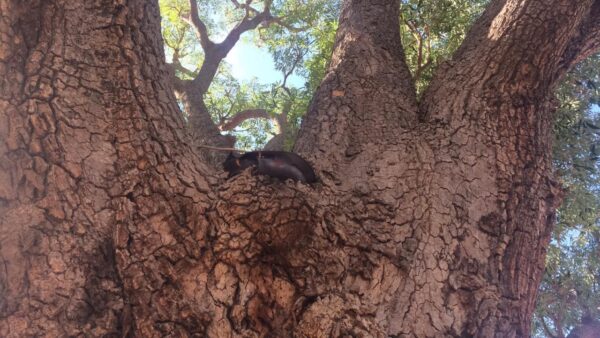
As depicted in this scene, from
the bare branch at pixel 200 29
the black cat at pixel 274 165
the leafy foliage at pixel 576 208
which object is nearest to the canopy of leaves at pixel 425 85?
the leafy foliage at pixel 576 208

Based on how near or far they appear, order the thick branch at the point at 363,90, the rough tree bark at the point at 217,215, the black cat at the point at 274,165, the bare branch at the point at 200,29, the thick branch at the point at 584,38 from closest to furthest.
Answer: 1. the rough tree bark at the point at 217,215
2. the black cat at the point at 274,165
3. the thick branch at the point at 363,90
4. the thick branch at the point at 584,38
5. the bare branch at the point at 200,29

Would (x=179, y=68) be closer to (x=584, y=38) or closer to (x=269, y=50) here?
(x=269, y=50)

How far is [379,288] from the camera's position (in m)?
2.17

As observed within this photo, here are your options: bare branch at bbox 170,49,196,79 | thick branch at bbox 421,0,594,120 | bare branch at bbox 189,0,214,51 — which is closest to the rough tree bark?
thick branch at bbox 421,0,594,120

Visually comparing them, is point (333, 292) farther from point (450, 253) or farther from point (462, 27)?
point (462, 27)

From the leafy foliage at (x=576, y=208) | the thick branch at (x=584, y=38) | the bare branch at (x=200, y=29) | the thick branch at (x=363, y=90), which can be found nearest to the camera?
the thick branch at (x=363, y=90)

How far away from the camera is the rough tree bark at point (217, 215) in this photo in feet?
6.17

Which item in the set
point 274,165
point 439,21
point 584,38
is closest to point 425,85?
point 439,21

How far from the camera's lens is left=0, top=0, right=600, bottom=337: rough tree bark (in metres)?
1.88

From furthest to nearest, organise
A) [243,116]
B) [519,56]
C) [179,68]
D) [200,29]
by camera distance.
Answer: [179,68] → [200,29] → [243,116] → [519,56]

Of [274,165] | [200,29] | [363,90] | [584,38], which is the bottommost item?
[274,165]

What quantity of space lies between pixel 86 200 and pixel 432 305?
1.60 m

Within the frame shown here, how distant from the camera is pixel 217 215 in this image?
213cm

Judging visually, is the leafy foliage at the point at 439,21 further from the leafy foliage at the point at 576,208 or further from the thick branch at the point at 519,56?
the thick branch at the point at 519,56
